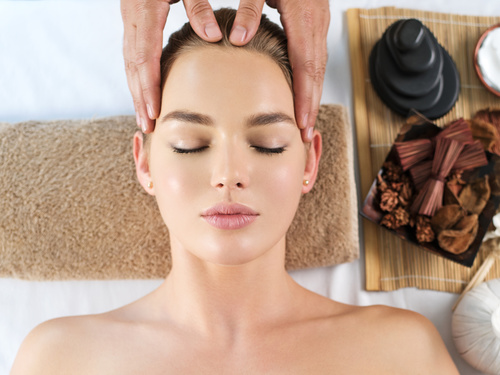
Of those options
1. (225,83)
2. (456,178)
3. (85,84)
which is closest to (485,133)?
(456,178)

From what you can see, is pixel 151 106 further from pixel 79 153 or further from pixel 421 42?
pixel 421 42

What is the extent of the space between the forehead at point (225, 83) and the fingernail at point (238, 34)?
0.03 metres

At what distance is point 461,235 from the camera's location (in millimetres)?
1548

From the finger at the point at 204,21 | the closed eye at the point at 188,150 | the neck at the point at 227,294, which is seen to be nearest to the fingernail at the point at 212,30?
the finger at the point at 204,21

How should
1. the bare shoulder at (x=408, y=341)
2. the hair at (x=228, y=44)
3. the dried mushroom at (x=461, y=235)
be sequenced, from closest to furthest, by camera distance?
the hair at (x=228, y=44)
the bare shoulder at (x=408, y=341)
the dried mushroom at (x=461, y=235)

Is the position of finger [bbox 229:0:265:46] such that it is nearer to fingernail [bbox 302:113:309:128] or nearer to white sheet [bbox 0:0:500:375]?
fingernail [bbox 302:113:309:128]

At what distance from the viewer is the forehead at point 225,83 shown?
117 centimetres

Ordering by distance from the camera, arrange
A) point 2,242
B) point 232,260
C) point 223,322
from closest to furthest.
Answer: point 232,260 < point 223,322 < point 2,242

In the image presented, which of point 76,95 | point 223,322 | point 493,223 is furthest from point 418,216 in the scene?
point 76,95

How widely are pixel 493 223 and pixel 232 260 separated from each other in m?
0.94

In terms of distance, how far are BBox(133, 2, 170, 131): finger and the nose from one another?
8.9 inches

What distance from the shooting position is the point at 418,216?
1.61 metres

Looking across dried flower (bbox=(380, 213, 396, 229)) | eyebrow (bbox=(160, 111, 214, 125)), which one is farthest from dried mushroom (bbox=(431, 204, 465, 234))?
eyebrow (bbox=(160, 111, 214, 125))

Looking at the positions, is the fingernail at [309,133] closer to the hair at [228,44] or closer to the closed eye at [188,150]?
the hair at [228,44]
